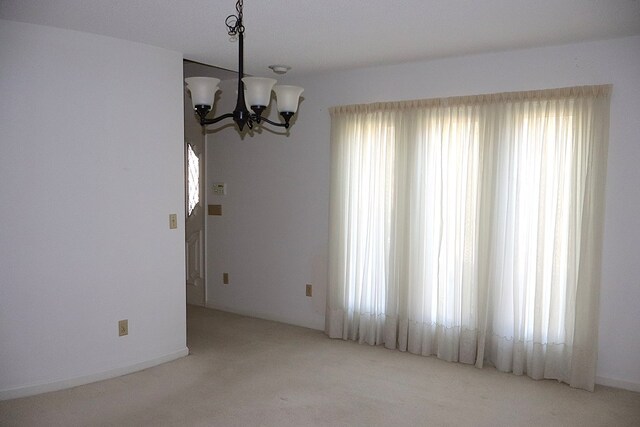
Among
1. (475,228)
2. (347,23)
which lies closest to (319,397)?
(475,228)

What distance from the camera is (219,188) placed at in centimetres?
564

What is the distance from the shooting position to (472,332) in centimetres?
399

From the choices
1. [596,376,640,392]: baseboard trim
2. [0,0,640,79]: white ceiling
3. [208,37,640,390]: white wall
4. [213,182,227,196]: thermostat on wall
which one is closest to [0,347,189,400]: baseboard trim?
[208,37,640,390]: white wall

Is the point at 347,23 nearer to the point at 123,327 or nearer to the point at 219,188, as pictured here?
the point at 123,327

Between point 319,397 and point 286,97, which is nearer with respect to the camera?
point 286,97

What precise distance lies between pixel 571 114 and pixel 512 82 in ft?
1.67

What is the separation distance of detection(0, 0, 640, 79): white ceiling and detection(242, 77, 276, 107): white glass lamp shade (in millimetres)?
642

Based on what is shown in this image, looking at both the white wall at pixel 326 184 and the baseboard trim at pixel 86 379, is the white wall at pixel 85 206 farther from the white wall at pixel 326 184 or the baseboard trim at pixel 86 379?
the white wall at pixel 326 184

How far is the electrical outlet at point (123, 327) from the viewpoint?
148 inches

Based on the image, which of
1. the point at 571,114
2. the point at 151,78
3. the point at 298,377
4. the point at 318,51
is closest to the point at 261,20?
the point at 318,51

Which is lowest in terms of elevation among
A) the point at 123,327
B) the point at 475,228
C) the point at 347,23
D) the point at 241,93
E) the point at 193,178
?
the point at 123,327

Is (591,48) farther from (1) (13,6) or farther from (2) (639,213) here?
(1) (13,6)

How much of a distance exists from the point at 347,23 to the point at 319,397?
8.27 ft

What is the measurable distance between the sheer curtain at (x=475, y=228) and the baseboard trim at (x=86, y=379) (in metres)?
1.51
